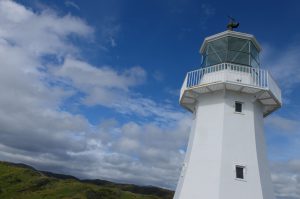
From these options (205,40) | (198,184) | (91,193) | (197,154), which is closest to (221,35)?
(205,40)

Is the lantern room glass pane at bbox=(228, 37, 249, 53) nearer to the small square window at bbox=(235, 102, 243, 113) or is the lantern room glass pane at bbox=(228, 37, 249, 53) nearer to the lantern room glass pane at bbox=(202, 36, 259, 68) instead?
the lantern room glass pane at bbox=(202, 36, 259, 68)

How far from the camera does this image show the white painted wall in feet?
54.8

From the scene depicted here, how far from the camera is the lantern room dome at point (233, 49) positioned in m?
19.2

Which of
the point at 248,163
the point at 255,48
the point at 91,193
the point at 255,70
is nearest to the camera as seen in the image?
the point at 248,163

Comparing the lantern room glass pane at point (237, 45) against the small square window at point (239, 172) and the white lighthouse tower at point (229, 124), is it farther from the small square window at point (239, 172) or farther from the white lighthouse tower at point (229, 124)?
Result: the small square window at point (239, 172)

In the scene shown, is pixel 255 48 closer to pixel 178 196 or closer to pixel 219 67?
pixel 219 67

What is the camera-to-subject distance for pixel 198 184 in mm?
17312

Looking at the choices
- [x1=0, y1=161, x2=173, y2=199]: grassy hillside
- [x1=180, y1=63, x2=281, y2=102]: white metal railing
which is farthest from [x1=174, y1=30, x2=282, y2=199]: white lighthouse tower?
[x1=0, y1=161, x2=173, y2=199]: grassy hillside

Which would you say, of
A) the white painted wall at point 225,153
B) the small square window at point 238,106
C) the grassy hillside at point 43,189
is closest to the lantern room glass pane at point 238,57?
the white painted wall at point 225,153

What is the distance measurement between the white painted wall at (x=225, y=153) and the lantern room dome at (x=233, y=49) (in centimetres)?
196

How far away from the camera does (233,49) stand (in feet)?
63.5

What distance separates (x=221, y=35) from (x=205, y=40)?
111cm

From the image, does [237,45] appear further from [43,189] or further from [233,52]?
[43,189]

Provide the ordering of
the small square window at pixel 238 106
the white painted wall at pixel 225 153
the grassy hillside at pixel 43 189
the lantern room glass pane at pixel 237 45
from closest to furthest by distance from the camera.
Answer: the white painted wall at pixel 225 153 < the small square window at pixel 238 106 < the lantern room glass pane at pixel 237 45 < the grassy hillside at pixel 43 189
